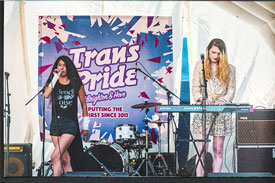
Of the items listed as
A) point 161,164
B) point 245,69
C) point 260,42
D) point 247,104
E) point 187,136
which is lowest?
point 161,164

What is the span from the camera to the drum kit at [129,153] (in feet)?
18.9

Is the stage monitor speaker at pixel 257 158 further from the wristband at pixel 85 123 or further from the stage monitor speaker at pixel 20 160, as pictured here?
the stage monitor speaker at pixel 20 160

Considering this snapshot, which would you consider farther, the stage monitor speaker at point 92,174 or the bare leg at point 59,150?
the bare leg at point 59,150

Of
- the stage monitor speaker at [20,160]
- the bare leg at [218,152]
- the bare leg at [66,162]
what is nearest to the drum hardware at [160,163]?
the bare leg at [218,152]

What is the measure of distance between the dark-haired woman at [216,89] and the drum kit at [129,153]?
1.98 ft

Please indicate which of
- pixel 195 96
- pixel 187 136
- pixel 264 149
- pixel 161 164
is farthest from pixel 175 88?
pixel 264 149

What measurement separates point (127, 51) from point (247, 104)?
5.76ft

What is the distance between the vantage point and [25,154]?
5.75m

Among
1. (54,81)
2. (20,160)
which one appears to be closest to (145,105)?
(54,81)

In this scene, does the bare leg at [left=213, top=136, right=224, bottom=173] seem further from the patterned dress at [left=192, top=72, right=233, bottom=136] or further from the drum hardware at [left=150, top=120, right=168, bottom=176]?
the drum hardware at [left=150, top=120, right=168, bottom=176]

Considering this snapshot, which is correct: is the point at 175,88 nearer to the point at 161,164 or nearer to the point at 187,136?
the point at 187,136

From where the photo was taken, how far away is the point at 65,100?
19.1 feet

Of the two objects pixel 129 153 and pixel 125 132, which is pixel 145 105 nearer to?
pixel 125 132

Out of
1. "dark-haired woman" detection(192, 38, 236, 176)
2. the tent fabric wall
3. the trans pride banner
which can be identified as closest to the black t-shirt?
the trans pride banner
